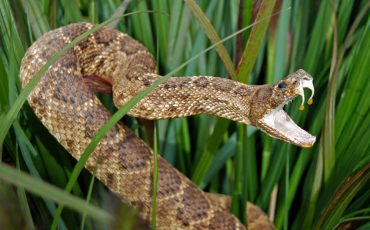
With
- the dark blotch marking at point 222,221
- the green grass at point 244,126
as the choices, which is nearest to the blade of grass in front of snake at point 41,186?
the green grass at point 244,126

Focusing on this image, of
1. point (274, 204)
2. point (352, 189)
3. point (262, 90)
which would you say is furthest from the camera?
point (274, 204)

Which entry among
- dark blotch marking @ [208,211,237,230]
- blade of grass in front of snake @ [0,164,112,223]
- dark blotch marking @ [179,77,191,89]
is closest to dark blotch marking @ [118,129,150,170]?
dark blotch marking @ [179,77,191,89]

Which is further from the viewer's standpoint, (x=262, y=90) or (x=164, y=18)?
(x=164, y=18)

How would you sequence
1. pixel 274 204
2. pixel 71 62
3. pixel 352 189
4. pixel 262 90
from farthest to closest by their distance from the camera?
pixel 274 204
pixel 71 62
pixel 262 90
pixel 352 189

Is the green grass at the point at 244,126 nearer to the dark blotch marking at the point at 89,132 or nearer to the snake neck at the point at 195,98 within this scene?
the snake neck at the point at 195,98

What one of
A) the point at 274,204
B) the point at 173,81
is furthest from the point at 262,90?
the point at 274,204

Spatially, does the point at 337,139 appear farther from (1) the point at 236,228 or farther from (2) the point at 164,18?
(2) the point at 164,18

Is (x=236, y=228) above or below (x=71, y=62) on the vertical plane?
below

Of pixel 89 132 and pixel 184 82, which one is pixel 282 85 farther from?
pixel 89 132
